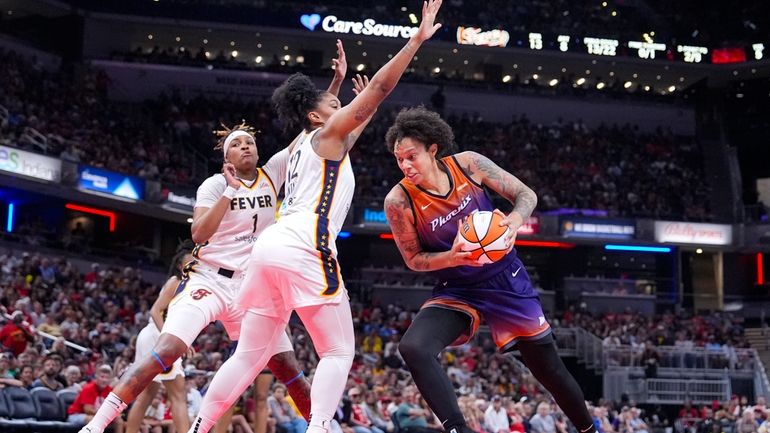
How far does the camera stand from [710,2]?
44.6 meters

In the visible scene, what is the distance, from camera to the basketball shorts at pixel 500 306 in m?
6.26

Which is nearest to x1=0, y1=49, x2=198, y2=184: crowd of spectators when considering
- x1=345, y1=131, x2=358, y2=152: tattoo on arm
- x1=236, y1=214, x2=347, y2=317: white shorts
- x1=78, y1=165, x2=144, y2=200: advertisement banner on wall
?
x1=78, y1=165, x2=144, y2=200: advertisement banner on wall

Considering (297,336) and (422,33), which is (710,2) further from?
(422,33)

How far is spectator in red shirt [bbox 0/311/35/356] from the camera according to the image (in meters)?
14.8

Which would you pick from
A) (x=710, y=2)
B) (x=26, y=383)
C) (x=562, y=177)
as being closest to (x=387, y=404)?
(x=26, y=383)

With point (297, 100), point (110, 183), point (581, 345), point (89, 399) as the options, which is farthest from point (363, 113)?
point (581, 345)

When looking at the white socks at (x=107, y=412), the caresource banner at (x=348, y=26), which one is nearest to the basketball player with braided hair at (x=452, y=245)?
the white socks at (x=107, y=412)

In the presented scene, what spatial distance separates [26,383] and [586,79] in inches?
1451

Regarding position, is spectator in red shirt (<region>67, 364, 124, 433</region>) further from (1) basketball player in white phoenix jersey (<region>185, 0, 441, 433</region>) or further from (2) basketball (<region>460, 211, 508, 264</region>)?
(2) basketball (<region>460, 211, 508, 264</region>)

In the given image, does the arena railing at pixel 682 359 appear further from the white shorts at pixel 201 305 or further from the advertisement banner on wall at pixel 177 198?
the white shorts at pixel 201 305

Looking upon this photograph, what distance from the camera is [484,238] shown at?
582 cm

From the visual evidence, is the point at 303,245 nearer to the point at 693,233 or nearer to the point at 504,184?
the point at 504,184

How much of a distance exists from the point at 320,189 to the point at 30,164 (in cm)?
2237

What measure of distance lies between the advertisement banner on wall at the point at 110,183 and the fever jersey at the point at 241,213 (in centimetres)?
2180
